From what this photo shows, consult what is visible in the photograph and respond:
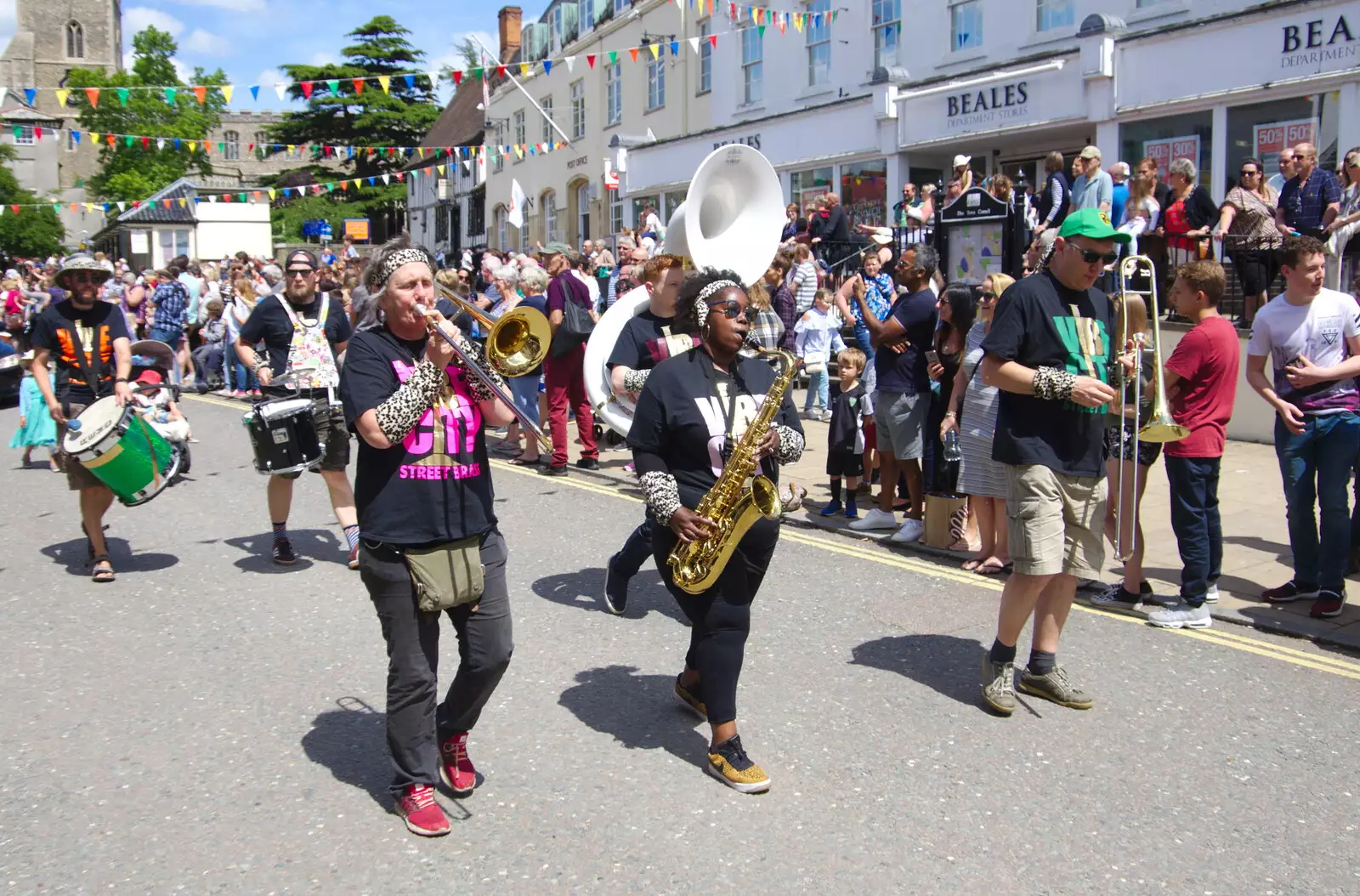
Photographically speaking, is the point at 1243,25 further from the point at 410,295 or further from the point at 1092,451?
the point at 410,295

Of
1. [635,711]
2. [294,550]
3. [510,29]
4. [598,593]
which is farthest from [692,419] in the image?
[510,29]

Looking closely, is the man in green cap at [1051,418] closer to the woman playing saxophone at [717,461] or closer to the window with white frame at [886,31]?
the woman playing saxophone at [717,461]

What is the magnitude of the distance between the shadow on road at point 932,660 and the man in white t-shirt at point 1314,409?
2067 millimetres

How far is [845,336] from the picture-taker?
613 inches

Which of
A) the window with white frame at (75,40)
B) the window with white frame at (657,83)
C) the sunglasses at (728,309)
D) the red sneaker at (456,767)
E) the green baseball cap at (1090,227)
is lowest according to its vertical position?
the red sneaker at (456,767)

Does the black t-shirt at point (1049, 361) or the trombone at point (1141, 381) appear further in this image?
the trombone at point (1141, 381)

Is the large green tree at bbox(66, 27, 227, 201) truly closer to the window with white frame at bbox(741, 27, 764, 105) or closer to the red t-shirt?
the window with white frame at bbox(741, 27, 764, 105)

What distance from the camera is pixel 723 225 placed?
26.7 feet

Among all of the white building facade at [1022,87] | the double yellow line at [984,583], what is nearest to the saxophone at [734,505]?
the double yellow line at [984,583]

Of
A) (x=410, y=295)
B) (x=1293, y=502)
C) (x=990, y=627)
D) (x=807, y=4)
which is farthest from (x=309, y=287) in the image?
(x=807, y=4)

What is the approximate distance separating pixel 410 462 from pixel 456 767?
3.66 feet

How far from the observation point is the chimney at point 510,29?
4056cm

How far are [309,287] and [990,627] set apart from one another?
4677mm

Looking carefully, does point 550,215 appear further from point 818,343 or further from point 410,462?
point 410,462
